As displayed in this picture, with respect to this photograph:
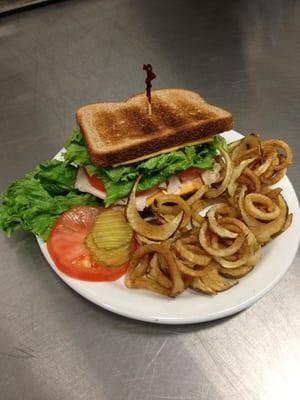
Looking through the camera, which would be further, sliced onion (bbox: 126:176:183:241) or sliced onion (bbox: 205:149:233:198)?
sliced onion (bbox: 205:149:233:198)

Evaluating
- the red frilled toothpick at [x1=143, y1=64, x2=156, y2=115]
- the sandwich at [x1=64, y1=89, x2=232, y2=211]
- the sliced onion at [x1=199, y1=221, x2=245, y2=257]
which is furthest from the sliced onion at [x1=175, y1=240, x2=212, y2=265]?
the red frilled toothpick at [x1=143, y1=64, x2=156, y2=115]

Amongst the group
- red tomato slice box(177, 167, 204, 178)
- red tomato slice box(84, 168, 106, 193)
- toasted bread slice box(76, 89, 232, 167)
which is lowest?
red tomato slice box(177, 167, 204, 178)

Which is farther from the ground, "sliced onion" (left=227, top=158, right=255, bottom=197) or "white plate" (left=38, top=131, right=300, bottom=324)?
"sliced onion" (left=227, top=158, right=255, bottom=197)

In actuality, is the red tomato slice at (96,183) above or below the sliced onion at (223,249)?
above

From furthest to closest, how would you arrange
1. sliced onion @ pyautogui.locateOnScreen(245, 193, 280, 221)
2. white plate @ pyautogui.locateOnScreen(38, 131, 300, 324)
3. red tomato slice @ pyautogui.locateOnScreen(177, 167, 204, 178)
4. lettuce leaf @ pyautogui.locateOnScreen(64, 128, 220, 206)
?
1. red tomato slice @ pyautogui.locateOnScreen(177, 167, 204, 178)
2. lettuce leaf @ pyautogui.locateOnScreen(64, 128, 220, 206)
3. sliced onion @ pyautogui.locateOnScreen(245, 193, 280, 221)
4. white plate @ pyautogui.locateOnScreen(38, 131, 300, 324)

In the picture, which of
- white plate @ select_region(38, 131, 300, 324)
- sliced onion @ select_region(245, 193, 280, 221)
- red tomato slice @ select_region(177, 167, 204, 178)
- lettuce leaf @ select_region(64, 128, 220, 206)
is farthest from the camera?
red tomato slice @ select_region(177, 167, 204, 178)

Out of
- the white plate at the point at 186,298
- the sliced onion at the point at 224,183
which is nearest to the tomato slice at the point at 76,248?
the white plate at the point at 186,298

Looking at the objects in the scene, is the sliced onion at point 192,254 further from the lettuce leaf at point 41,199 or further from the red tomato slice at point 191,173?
the lettuce leaf at point 41,199

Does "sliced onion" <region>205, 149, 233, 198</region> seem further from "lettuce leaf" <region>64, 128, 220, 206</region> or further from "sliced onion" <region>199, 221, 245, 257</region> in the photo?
"sliced onion" <region>199, 221, 245, 257</region>
